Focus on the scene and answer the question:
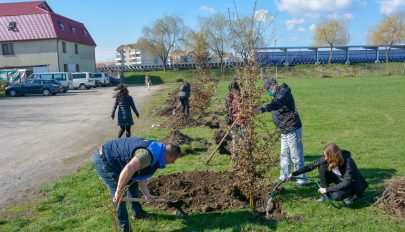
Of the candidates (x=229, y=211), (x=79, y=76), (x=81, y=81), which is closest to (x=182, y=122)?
(x=229, y=211)

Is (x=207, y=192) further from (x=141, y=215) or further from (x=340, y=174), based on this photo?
(x=340, y=174)

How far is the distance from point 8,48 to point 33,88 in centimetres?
1798

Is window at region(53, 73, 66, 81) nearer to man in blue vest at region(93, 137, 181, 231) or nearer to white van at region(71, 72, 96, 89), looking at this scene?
white van at region(71, 72, 96, 89)

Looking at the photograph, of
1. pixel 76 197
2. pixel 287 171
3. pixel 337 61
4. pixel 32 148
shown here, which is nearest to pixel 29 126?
pixel 32 148

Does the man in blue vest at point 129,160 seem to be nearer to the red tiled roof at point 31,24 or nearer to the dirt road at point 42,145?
the dirt road at point 42,145

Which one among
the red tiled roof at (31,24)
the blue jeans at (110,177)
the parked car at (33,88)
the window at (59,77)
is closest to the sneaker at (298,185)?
the blue jeans at (110,177)

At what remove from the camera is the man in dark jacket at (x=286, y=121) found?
607 cm

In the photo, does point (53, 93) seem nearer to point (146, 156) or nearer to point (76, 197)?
point (76, 197)

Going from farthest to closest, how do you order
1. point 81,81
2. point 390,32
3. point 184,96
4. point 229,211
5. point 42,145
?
point 390,32 → point 81,81 → point 184,96 → point 42,145 → point 229,211

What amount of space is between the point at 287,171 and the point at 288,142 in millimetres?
485

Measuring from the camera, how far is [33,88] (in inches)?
1310

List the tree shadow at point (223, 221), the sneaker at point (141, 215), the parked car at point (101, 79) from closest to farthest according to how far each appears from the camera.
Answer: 1. the tree shadow at point (223, 221)
2. the sneaker at point (141, 215)
3. the parked car at point (101, 79)

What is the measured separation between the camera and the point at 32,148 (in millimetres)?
11016

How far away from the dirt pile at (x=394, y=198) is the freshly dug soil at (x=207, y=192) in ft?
4.67
